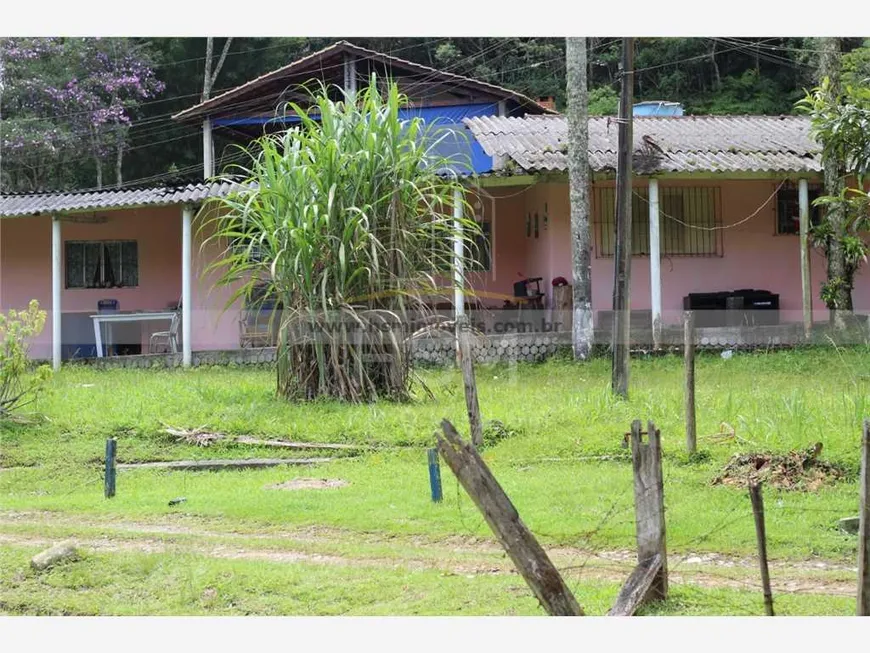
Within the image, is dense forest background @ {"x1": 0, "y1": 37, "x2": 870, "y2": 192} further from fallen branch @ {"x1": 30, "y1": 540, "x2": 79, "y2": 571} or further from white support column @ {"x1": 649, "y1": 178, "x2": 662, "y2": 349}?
fallen branch @ {"x1": 30, "y1": 540, "x2": 79, "y2": 571}

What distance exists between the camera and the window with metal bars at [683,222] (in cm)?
1355

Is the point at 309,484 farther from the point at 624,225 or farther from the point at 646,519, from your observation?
the point at 624,225

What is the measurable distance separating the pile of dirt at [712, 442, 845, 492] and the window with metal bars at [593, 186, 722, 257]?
6620 mm

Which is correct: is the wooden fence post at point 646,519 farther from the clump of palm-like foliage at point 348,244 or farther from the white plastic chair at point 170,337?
the white plastic chair at point 170,337

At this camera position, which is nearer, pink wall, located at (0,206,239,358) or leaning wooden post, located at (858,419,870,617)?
leaning wooden post, located at (858,419,870,617)

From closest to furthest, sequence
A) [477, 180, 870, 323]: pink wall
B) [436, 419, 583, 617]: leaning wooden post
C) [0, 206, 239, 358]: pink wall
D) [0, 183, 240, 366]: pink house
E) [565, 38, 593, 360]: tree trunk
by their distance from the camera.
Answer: [436, 419, 583, 617]: leaning wooden post, [565, 38, 593, 360]: tree trunk, [477, 180, 870, 323]: pink wall, [0, 183, 240, 366]: pink house, [0, 206, 239, 358]: pink wall

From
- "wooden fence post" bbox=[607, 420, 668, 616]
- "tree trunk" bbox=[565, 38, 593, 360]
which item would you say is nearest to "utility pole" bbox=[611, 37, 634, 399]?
"tree trunk" bbox=[565, 38, 593, 360]

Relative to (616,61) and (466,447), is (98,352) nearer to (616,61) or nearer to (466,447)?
(466,447)

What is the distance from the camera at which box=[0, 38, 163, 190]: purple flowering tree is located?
19.2 meters

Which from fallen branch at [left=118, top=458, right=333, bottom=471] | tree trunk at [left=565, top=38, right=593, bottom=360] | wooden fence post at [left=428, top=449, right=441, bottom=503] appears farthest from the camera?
tree trunk at [left=565, top=38, right=593, bottom=360]

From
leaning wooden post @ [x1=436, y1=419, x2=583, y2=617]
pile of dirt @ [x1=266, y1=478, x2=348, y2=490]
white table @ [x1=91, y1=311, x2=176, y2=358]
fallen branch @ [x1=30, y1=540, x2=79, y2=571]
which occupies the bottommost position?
fallen branch @ [x1=30, y1=540, x2=79, y2=571]

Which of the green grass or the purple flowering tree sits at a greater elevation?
the purple flowering tree

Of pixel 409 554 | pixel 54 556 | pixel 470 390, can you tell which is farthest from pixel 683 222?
pixel 54 556

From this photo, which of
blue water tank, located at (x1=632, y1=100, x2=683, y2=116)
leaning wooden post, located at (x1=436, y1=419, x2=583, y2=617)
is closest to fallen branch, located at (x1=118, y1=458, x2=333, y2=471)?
leaning wooden post, located at (x1=436, y1=419, x2=583, y2=617)
